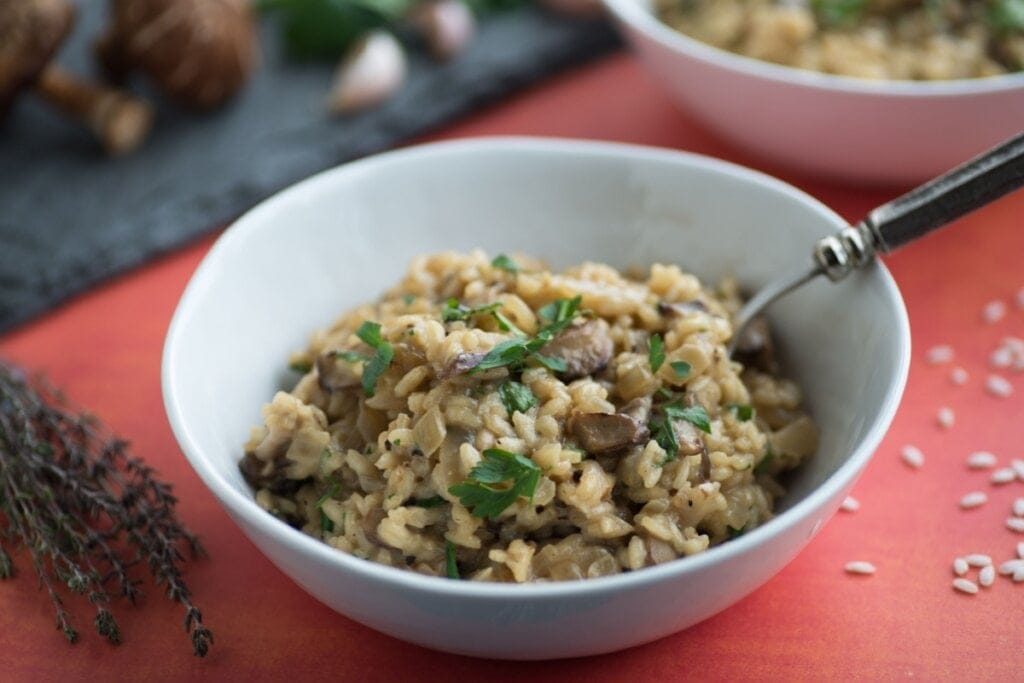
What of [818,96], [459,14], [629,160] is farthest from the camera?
[459,14]

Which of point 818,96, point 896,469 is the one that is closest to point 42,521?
point 896,469

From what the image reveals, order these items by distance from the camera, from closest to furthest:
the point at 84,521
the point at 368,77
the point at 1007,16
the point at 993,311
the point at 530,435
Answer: the point at 530,435
the point at 84,521
the point at 993,311
the point at 1007,16
the point at 368,77

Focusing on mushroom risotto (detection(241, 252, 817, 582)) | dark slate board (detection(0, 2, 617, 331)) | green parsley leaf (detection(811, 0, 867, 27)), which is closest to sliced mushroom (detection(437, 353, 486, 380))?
mushroom risotto (detection(241, 252, 817, 582))

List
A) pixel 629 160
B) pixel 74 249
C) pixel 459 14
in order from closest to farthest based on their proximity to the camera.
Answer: pixel 629 160
pixel 74 249
pixel 459 14

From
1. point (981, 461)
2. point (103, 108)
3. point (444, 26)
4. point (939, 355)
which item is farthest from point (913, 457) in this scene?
point (103, 108)

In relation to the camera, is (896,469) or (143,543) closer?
(143,543)

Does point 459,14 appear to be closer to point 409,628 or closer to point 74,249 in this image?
point 74,249

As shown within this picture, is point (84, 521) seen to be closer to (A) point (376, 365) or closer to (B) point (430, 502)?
(A) point (376, 365)
